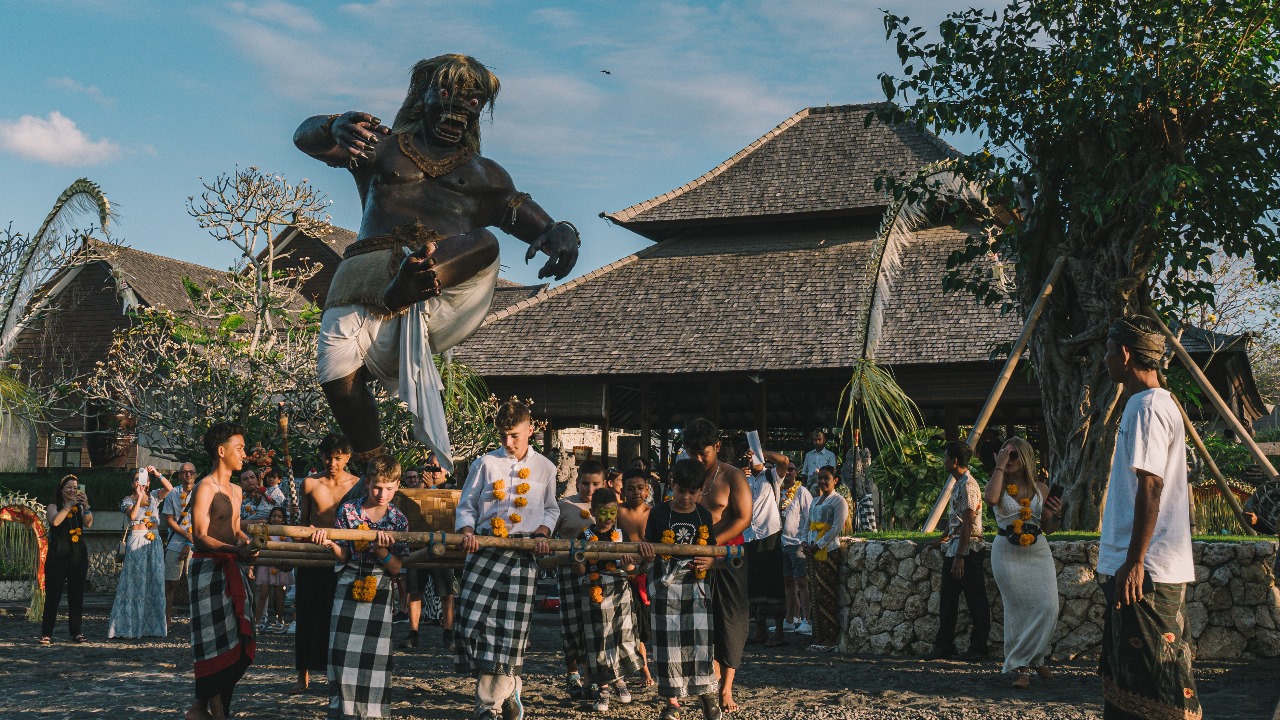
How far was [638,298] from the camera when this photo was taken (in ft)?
67.5

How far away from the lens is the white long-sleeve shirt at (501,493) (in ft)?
20.9

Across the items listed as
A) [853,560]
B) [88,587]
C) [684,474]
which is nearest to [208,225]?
[88,587]

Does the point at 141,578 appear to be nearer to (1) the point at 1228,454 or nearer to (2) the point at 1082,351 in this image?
(2) the point at 1082,351

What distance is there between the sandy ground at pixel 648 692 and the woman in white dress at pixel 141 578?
102 cm

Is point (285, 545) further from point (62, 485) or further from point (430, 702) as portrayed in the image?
point (62, 485)

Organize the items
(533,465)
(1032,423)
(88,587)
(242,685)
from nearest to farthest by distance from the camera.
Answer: (533,465), (242,685), (88,587), (1032,423)

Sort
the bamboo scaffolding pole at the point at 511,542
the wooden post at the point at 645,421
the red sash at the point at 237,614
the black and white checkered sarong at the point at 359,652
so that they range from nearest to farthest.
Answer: the bamboo scaffolding pole at the point at 511,542
the black and white checkered sarong at the point at 359,652
the red sash at the point at 237,614
the wooden post at the point at 645,421

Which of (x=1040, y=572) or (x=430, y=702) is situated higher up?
(x=1040, y=572)

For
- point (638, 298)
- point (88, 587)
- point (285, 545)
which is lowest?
point (88, 587)

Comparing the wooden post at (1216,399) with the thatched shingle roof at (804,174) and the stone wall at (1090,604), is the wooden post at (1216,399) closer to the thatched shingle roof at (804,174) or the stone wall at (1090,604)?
the stone wall at (1090,604)

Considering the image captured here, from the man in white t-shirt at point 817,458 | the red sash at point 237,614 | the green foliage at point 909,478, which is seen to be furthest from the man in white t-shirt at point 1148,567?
the man in white t-shirt at point 817,458

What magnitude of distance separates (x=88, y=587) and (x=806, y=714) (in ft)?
45.6

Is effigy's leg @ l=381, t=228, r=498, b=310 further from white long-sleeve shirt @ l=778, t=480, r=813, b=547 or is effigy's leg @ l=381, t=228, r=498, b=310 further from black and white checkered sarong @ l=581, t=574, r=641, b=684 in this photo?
white long-sleeve shirt @ l=778, t=480, r=813, b=547

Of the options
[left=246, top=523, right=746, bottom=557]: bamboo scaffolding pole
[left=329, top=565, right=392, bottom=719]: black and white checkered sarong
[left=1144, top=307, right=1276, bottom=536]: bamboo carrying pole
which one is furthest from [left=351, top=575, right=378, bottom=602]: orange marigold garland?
[left=1144, top=307, right=1276, bottom=536]: bamboo carrying pole
